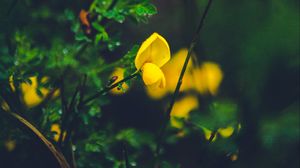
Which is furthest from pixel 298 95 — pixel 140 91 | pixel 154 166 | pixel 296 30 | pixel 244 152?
pixel 154 166

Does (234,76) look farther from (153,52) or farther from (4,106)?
(4,106)

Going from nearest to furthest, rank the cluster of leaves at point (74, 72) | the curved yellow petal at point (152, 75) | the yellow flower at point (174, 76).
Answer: the curved yellow petal at point (152, 75)
the cluster of leaves at point (74, 72)
the yellow flower at point (174, 76)

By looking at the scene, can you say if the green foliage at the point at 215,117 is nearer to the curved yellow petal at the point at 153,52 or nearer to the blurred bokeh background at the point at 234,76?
the blurred bokeh background at the point at 234,76

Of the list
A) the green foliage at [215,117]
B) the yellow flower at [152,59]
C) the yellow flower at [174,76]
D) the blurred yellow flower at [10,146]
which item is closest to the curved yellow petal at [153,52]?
the yellow flower at [152,59]

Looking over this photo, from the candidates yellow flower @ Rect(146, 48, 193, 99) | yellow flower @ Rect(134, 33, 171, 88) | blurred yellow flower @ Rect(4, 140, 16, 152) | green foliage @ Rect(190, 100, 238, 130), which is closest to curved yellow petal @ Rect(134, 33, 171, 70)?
yellow flower @ Rect(134, 33, 171, 88)

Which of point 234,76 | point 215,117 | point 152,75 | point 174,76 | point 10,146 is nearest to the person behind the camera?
point 152,75

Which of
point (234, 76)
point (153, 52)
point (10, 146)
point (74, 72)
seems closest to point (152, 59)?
point (153, 52)

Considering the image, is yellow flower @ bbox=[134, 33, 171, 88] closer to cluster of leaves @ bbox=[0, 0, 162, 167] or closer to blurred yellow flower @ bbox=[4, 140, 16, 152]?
cluster of leaves @ bbox=[0, 0, 162, 167]
